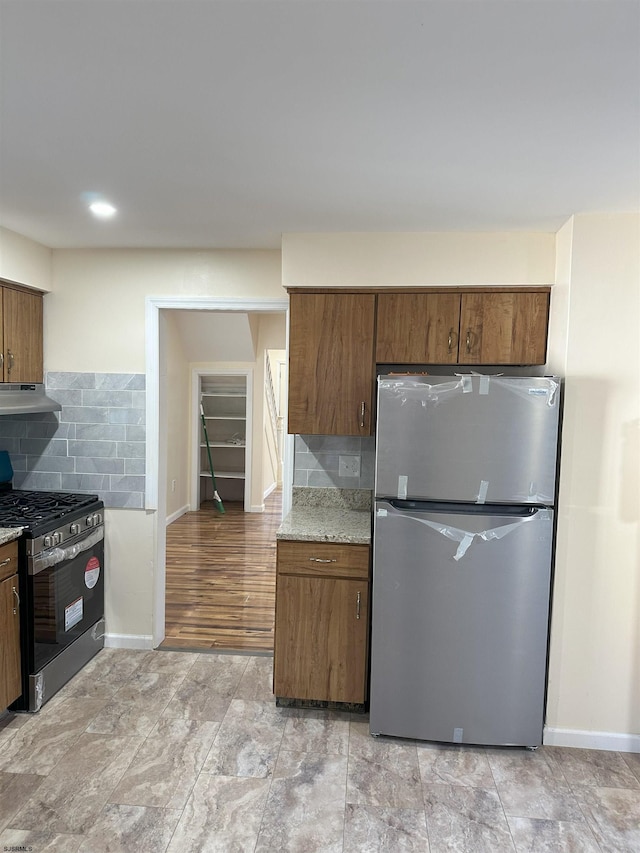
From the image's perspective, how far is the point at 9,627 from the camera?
8.35ft

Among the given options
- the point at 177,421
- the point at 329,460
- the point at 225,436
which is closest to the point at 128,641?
the point at 329,460

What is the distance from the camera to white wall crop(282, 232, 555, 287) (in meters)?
2.72

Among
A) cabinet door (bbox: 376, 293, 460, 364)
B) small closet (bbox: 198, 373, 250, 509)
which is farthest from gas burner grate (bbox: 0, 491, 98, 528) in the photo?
small closet (bbox: 198, 373, 250, 509)

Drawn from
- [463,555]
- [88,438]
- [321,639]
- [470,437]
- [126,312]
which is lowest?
[321,639]

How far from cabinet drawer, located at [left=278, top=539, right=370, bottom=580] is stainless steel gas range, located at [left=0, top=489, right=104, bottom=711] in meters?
1.16

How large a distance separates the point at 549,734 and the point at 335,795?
3.54 feet

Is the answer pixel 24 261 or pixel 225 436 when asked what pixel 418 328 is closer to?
pixel 24 261

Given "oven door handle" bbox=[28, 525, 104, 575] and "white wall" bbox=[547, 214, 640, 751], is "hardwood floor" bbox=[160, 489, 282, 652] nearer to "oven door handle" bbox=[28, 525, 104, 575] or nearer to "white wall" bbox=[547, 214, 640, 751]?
"oven door handle" bbox=[28, 525, 104, 575]

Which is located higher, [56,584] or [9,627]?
[56,584]

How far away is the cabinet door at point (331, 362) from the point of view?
2863mm

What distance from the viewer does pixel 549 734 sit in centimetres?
258

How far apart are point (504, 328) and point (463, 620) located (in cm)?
142

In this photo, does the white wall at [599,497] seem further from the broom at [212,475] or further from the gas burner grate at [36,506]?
the broom at [212,475]

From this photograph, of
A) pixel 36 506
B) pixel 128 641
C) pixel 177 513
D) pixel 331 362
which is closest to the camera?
pixel 331 362
